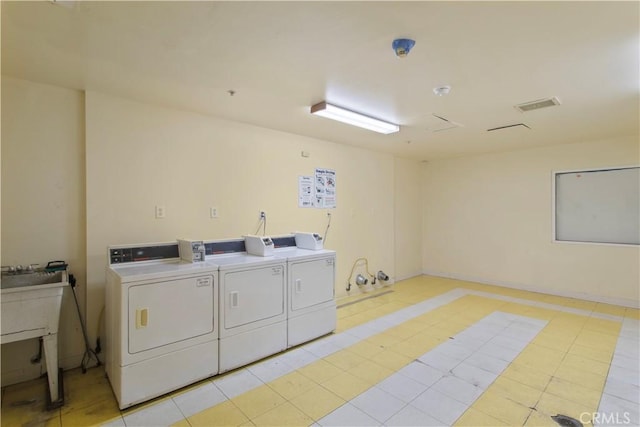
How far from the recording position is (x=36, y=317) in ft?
6.76

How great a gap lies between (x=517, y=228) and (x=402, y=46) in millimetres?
4679

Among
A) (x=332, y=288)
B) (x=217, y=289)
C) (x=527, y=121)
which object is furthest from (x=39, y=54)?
(x=527, y=121)

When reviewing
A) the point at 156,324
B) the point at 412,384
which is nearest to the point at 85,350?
the point at 156,324

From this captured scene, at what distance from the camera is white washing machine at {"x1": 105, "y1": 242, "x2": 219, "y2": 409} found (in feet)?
7.14

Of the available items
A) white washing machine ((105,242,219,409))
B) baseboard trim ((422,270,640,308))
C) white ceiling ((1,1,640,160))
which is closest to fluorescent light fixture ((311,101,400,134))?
white ceiling ((1,1,640,160))

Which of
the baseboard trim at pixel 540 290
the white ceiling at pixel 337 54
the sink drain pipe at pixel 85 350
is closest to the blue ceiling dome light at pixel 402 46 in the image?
the white ceiling at pixel 337 54

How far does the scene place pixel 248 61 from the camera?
7.13ft

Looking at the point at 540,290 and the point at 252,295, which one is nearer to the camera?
the point at 252,295

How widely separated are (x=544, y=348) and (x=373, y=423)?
219cm

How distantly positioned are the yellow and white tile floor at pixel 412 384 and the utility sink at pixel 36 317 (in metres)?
0.34

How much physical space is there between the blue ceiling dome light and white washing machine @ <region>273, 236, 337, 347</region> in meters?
2.01

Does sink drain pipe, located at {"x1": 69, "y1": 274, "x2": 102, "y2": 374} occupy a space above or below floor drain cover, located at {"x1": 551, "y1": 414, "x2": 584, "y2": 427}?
above

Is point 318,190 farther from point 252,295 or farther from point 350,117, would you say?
point 252,295

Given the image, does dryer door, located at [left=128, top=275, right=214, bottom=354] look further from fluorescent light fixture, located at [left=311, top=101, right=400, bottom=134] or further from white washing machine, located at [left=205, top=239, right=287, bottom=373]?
fluorescent light fixture, located at [left=311, top=101, right=400, bottom=134]
